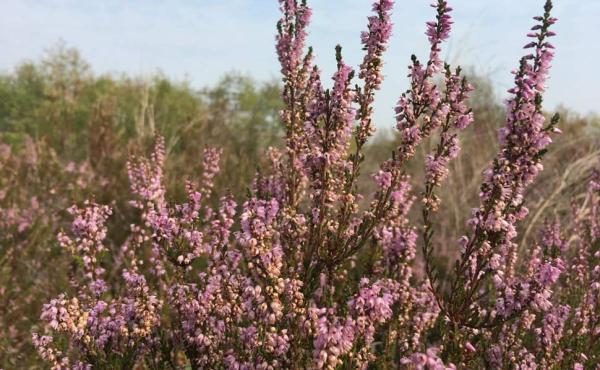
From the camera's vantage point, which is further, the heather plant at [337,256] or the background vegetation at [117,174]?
the background vegetation at [117,174]

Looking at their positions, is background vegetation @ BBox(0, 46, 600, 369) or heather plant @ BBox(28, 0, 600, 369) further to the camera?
background vegetation @ BBox(0, 46, 600, 369)

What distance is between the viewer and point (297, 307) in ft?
11.2

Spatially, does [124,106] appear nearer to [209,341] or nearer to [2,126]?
[2,126]

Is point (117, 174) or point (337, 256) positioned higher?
point (337, 256)

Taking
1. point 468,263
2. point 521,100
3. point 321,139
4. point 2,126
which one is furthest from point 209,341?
point 2,126

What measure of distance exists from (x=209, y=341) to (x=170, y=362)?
73 centimetres

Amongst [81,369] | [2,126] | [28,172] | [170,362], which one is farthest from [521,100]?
[2,126]

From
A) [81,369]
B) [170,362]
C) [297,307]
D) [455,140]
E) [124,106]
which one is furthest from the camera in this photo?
[124,106]

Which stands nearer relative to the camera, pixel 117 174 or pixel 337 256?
pixel 337 256

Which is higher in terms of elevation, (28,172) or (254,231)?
(254,231)

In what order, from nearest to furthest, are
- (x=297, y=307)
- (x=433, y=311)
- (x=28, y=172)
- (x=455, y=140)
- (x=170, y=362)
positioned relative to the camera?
(x=297, y=307) < (x=455, y=140) < (x=170, y=362) < (x=433, y=311) < (x=28, y=172)

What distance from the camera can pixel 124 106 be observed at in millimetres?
23672

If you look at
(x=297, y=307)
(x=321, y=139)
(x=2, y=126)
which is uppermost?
(x=321, y=139)

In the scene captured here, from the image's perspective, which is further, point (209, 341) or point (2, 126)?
point (2, 126)
